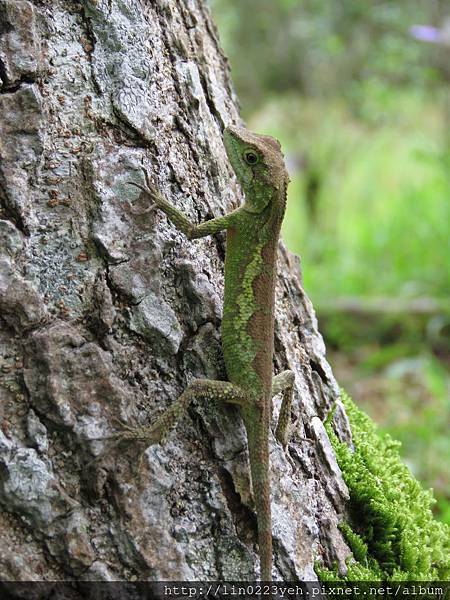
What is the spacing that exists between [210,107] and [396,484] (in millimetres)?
1932

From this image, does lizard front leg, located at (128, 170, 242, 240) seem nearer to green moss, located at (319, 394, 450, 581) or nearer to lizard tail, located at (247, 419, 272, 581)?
lizard tail, located at (247, 419, 272, 581)

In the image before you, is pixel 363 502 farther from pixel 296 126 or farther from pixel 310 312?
pixel 296 126

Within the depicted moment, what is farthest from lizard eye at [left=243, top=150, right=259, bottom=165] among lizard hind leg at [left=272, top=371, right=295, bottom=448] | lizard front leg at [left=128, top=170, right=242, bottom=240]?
lizard hind leg at [left=272, top=371, right=295, bottom=448]

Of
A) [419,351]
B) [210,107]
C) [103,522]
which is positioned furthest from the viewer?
[419,351]

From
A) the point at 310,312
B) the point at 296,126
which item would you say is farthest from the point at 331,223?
the point at 310,312

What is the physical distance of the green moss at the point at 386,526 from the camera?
2568mm

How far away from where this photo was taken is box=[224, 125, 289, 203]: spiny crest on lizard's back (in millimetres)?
2891

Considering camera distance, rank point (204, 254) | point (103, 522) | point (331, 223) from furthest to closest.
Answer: point (331, 223), point (204, 254), point (103, 522)

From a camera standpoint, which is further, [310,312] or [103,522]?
[310,312]

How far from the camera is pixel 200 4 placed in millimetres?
3121

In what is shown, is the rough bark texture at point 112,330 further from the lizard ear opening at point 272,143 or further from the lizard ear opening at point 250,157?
the lizard ear opening at point 272,143

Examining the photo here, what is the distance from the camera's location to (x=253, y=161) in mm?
2910

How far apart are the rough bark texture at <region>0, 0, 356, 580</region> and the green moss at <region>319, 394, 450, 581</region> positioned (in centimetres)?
10

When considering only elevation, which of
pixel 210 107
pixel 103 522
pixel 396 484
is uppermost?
pixel 210 107
